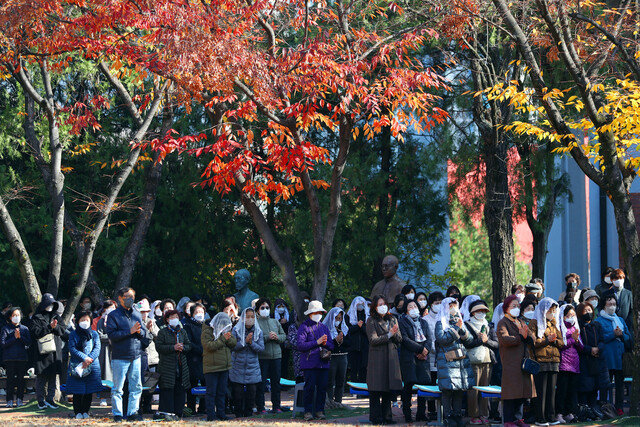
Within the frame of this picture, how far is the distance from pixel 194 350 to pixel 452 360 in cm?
443

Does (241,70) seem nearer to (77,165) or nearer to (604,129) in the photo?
(604,129)

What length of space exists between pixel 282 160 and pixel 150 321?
11.7 feet

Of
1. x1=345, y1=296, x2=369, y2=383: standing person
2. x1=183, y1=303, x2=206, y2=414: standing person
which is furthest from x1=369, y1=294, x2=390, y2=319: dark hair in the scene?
x1=183, y1=303, x2=206, y2=414: standing person

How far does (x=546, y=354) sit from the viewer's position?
41.0 feet

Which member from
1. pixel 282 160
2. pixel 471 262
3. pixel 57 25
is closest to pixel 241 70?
pixel 282 160

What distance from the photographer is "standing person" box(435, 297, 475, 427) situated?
1264 centimetres

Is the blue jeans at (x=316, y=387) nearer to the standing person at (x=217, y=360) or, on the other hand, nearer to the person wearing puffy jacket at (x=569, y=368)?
the standing person at (x=217, y=360)

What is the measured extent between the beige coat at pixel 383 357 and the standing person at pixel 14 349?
6938 millimetres

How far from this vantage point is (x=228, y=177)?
565 inches

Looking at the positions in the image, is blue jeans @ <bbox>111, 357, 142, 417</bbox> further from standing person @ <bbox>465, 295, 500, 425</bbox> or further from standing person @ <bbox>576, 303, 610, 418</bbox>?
standing person @ <bbox>576, 303, 610, 418</bbox>

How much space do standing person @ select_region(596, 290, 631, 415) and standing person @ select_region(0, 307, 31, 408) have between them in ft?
33.3

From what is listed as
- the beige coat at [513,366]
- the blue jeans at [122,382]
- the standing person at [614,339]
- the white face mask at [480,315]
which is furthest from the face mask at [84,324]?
the standing person at [614,339]

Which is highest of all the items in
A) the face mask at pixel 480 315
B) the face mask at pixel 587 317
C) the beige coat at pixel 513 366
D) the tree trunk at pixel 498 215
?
the tree trunk at pixel 498 215

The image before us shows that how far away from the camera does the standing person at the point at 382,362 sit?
43.3 feet
